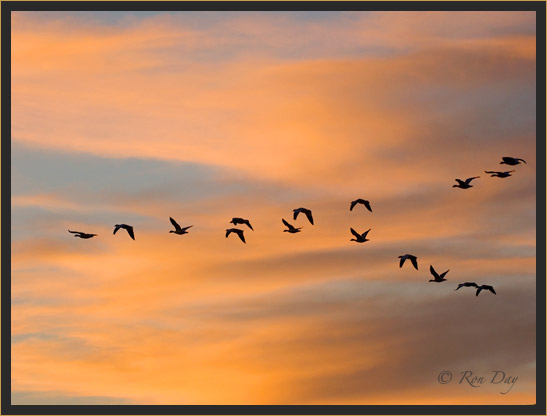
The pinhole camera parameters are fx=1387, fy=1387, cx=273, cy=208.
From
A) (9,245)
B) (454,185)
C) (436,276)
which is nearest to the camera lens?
(9,245)

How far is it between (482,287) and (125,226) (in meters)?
38.1

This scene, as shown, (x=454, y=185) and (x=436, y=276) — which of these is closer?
(x=454, y=185)

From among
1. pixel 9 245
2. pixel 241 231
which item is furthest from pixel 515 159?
pixel 9 245

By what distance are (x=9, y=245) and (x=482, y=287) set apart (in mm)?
49117

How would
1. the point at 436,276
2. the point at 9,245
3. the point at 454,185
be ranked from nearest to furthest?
the point at 9,245, the point at 454,185, the point at 436,276

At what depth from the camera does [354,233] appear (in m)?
144

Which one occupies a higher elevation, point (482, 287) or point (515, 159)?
point (515, 159)

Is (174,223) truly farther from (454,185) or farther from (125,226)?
(454,185)

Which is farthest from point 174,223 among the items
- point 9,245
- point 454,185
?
point 454,185

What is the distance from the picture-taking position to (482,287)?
5704 inches

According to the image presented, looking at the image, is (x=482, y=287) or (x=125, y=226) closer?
(x=125, y=226)

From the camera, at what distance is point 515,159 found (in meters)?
136

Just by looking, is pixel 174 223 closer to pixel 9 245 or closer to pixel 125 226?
pixel 125 226

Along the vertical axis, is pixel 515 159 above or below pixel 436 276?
above
